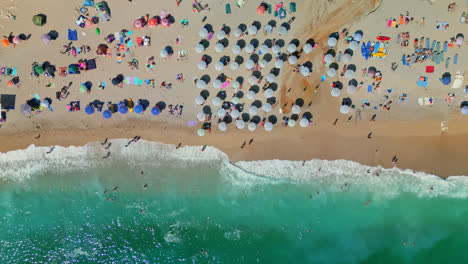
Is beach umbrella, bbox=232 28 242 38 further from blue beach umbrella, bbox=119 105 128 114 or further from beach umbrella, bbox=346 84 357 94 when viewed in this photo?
blue beach umbrella, bbox=119 105 128 114

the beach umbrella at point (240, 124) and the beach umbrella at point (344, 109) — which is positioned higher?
the beach umbrella at point (344, 109)

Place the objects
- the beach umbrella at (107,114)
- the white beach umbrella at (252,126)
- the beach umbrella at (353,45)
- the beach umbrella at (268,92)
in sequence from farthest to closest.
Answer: the beach umbrella at (107,114)
the white beach umbrella at (252,126)
the beach umbrella at (268,92)
the beach umbrella at (353,45)

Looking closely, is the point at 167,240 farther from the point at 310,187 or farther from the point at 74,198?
the point at 310,187

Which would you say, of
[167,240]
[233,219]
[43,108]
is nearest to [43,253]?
[167,240]

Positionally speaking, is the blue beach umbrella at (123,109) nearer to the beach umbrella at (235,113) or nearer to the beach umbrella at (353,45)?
the beach umbrella at (235,113)

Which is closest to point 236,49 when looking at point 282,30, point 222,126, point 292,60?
point 282,30

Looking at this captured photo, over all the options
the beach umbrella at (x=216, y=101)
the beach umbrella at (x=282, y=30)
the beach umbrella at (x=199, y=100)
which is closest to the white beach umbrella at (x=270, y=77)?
the beach umbrella at (x=282, y=30)
